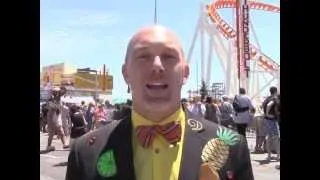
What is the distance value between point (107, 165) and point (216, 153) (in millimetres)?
399

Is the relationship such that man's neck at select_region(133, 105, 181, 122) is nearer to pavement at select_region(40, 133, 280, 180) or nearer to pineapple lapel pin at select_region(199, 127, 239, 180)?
pineapple lapel pin at select_region(199, 127, 239, 180)

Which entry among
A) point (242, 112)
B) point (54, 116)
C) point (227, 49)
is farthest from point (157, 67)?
point (227, 49)

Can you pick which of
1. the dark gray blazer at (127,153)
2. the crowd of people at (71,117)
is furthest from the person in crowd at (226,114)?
the dark gray blazer at (127,153)

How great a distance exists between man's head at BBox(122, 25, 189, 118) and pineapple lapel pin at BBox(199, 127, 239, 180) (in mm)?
219

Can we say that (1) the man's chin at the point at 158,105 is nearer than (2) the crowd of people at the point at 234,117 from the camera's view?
Yes

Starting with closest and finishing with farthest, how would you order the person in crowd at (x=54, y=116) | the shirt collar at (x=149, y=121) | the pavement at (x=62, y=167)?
1. the shirt collar at (x=149, y=121)
2. the pavement at (x=62, y=167)
3. the person in crowd at (x=54, y=116)

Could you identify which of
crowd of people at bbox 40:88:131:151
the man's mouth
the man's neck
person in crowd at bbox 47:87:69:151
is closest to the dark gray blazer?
the man's neck

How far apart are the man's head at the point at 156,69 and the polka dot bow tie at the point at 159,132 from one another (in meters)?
0.08

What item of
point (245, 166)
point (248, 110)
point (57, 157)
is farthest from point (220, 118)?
point (245, 166)

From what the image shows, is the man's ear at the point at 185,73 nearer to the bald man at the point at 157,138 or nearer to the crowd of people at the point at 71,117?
the bald man at the point at 157,138

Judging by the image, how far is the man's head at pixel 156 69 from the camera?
1.93 meters

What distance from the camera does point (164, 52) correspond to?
1.97 metres

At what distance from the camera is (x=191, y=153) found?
2066 mm
